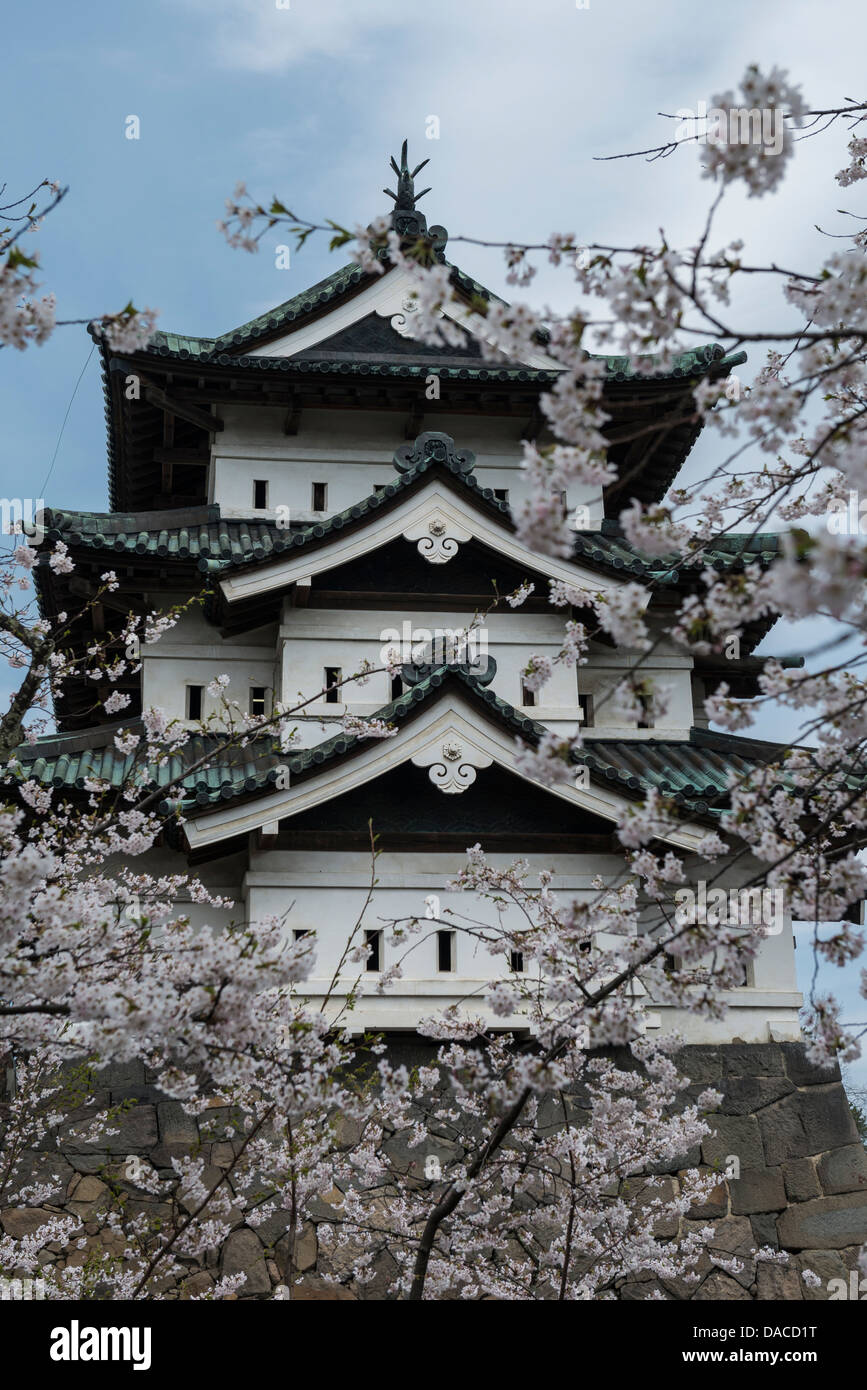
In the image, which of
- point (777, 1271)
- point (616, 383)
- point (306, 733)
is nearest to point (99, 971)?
point (306, 733)

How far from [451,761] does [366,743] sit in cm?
71

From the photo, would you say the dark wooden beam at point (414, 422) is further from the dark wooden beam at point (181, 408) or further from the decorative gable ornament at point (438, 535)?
the decorative gable ornament at point (438, 535)

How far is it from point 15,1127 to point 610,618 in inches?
305

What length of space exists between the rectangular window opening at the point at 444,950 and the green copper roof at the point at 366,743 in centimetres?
177

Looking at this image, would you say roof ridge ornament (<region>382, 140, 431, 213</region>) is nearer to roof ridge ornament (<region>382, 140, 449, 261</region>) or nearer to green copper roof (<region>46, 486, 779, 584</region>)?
roof ridge ornament (<region>382, 140, 449, 261</region>)

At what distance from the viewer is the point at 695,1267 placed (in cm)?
1053

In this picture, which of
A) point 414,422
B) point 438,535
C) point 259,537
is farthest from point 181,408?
point 438,535

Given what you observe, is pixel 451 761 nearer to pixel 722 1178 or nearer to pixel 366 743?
pixel 366 743

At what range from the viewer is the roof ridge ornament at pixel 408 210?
14133 mm

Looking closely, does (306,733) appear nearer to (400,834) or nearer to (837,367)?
(400,834)

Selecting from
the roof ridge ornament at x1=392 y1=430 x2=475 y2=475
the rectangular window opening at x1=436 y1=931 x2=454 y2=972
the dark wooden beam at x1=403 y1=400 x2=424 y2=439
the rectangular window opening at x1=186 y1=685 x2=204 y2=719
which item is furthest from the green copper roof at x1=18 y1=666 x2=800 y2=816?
the dark wooden beam at x1=403 y1=400 x2=424 y2=439

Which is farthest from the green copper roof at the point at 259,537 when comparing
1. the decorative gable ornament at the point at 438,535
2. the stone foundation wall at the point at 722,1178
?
the stone foundation wall at the point at 722,1178

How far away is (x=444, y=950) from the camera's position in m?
11.0

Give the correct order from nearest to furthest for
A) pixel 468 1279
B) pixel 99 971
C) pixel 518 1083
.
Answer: pixel 518 1083, pixel 99 971, pixel 468 1279
